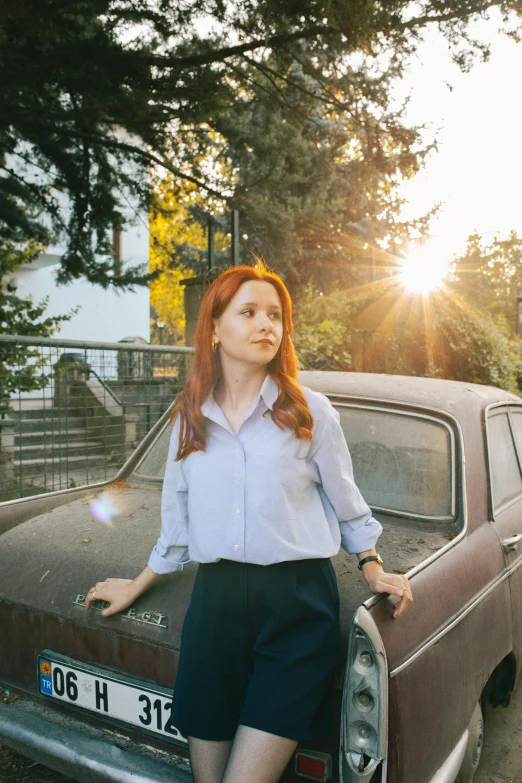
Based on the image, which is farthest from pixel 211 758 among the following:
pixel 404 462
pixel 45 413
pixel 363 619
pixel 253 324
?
pixel 45 413

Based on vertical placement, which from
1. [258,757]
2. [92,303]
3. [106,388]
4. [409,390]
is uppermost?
[92,303]

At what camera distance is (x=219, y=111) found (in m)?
8.77

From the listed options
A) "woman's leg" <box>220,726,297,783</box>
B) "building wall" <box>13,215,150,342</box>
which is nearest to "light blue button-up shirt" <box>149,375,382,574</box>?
"woman's leg" <box>220,726,297,783</box>

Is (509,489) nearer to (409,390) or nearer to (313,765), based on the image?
(409,390)

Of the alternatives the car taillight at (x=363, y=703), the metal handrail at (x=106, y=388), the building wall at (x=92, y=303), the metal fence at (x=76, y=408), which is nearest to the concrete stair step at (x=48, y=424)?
the metal fence at (x=76, y=408)

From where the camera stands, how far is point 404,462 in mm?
3221

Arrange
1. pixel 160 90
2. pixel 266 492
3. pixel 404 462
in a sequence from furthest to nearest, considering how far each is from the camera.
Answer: pixel 160 90
pixel 404 462
pixel 266 492

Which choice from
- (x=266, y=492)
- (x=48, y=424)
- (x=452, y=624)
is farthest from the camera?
(x=48, y=424)

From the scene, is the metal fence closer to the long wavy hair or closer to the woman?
the long wavy hair

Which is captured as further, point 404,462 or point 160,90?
point 160,90

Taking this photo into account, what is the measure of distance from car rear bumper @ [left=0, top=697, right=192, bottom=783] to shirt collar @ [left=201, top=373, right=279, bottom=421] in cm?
113

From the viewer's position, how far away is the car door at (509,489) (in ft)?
10.5

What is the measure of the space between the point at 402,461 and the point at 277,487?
122 cm

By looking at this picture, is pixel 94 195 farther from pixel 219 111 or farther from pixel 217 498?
pixel 217 498
